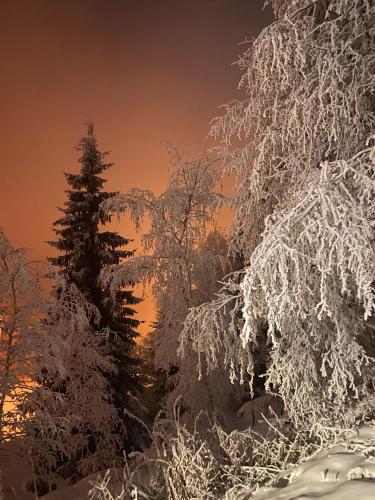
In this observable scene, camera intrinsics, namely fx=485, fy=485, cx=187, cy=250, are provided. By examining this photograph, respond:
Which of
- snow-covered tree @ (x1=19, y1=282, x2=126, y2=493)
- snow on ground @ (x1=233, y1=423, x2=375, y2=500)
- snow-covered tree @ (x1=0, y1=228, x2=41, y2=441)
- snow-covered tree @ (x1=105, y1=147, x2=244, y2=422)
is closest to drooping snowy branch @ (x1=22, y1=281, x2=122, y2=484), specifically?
snow-covered tree @ (x1=19, y1=282, x2=126, y2=493)

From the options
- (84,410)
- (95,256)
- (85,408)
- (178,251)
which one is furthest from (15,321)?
(95,256)

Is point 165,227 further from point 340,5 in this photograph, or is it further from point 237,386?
point 340,5

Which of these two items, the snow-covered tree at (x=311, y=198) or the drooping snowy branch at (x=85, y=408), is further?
the drooping snowy branch at (x=85, y=408)

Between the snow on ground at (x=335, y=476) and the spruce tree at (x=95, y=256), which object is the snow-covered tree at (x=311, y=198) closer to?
the snow on ground at (x=335, y=476)

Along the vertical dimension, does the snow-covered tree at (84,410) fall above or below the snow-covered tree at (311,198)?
below

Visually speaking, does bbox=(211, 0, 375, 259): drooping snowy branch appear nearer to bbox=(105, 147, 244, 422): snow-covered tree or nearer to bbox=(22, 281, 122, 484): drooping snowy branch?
bbox=(105, 147, 244, 422): snow-covered tree

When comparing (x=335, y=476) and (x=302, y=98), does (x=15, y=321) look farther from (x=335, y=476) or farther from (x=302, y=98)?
(x=335, y=476)

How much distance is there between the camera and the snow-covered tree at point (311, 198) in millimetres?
4273

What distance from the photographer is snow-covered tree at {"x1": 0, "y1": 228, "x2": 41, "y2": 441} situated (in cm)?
943

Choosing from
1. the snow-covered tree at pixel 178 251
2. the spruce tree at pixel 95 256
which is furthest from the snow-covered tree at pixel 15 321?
the spruce tree at pixel 95 256

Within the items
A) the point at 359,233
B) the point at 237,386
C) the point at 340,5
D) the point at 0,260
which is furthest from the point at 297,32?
the point at 237,386

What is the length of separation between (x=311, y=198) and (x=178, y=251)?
7.62 metres

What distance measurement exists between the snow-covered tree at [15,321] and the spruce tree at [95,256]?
241 inches

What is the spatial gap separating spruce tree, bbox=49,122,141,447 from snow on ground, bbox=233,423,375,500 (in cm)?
1206
